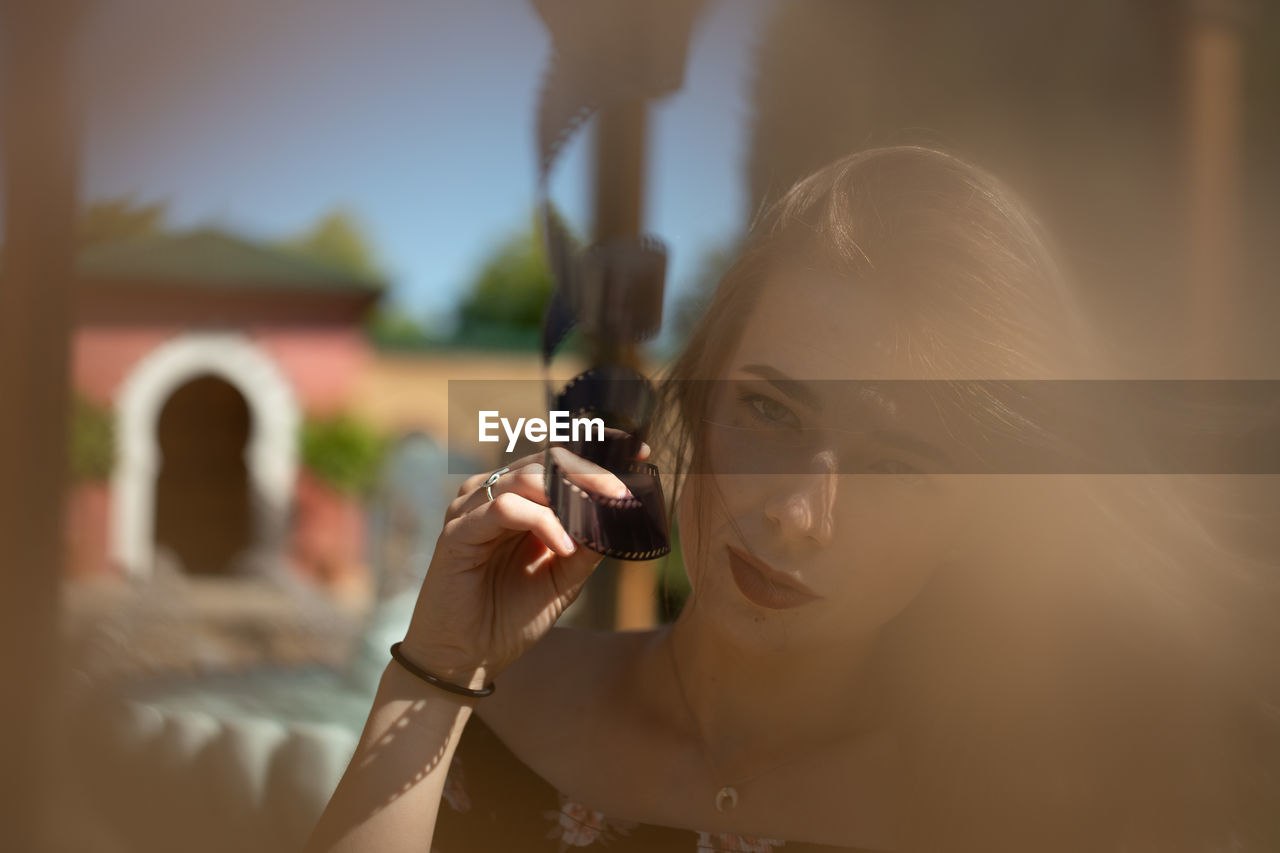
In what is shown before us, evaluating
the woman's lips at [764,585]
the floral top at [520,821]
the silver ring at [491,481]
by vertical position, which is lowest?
the floral top at [520,821]

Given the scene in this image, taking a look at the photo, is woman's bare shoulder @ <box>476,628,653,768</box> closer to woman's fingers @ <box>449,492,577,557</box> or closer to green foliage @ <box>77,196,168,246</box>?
woman's fingers @ <box>449,492,577,557</box>

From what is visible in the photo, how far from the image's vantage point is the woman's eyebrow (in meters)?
0.52

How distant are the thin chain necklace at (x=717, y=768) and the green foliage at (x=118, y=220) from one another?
0.66 metres

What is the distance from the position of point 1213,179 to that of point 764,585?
389 mm

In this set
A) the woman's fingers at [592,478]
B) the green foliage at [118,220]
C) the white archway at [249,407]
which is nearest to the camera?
the woman's fingers at [592,478]

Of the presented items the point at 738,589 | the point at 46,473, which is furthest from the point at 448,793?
the point at 46,473

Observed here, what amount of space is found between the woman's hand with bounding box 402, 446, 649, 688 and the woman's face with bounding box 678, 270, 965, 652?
7cm

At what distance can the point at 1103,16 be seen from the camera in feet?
1.88

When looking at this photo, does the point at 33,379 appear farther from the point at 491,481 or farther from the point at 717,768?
the point at 717,768

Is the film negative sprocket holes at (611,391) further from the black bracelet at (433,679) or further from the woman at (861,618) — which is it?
the black bracelet at (433,679)

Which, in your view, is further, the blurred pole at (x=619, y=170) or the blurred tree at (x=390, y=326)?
the blurred tree at (x=390, y=326)

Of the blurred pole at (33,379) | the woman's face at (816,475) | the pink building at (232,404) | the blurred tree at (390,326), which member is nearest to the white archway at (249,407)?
the pink building at (232,404)

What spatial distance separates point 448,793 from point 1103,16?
719mm

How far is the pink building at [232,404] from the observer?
8.27 ft
